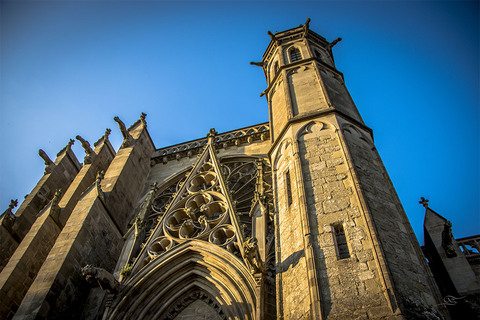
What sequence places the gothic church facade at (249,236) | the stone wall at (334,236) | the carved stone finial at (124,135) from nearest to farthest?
1. the stone wall at (334,236)
2. the gothic church facade at (249,236)
3. the carved stone finial at (124,135)

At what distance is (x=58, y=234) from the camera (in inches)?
377

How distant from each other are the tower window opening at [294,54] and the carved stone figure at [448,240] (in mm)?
7028

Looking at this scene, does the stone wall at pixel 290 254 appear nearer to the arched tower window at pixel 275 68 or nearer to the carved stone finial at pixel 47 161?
the arched tower window at pixel 275 68

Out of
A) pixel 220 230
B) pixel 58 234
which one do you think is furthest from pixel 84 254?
pixel 220 230

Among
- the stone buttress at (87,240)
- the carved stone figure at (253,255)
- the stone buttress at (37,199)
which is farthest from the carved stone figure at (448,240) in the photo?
the stone buttress at (37,199)

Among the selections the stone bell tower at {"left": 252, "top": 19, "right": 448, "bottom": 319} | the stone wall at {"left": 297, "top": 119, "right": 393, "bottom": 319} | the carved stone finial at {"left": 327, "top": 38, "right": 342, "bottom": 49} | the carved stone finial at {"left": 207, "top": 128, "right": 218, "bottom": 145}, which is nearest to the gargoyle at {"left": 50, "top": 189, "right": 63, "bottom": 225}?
the carved stone finial at {"left": 207, "top": 128, "right": 218, "bottom": 145}

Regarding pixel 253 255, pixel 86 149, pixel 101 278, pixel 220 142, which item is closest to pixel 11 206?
pixel 86 149

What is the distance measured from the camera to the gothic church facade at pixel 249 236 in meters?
5.40

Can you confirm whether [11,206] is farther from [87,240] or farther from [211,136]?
[211,136]

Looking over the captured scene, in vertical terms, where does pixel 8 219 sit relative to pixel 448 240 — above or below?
above

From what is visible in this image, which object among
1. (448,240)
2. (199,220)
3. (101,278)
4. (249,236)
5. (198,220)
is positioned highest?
(198,220)

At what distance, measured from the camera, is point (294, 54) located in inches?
517

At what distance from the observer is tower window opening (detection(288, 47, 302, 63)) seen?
12.8m

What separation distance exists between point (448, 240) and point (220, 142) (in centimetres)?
794
